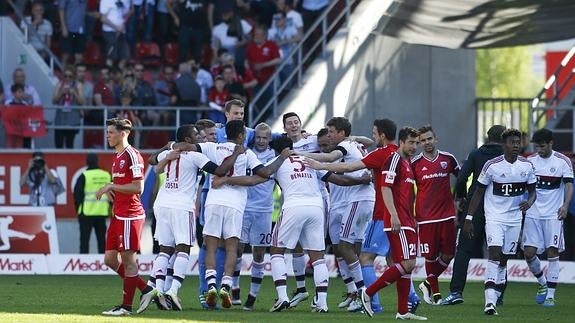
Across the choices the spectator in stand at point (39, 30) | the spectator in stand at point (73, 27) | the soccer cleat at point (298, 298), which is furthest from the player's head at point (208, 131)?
the spectator in stand at point (39, 30)

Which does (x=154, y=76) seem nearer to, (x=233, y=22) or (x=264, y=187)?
(x=233, y=22)

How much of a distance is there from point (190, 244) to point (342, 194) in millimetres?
2358

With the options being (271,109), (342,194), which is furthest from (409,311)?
(271,109)

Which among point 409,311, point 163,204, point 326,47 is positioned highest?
point 326,47

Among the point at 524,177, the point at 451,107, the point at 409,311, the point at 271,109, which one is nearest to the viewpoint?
the point at 409,311

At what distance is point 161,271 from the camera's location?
59.0 feet

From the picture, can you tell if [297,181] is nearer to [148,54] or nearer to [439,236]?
[439,236]

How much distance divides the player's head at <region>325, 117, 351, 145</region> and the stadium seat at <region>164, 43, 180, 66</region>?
564 inches

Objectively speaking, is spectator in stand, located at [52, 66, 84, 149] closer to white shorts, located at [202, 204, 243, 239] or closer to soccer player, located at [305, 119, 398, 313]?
soccer player, located at [305, 119, 398, 313]

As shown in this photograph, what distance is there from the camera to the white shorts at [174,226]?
17.9 m

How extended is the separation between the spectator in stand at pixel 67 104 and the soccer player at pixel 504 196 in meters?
13.2

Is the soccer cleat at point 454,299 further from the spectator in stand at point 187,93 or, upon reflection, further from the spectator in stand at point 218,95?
the spectator in stand at point 187,93

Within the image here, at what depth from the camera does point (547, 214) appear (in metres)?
21.2

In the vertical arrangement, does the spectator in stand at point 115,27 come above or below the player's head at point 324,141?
above
